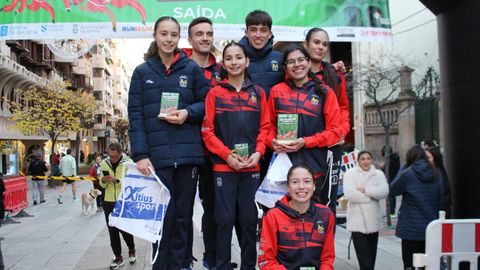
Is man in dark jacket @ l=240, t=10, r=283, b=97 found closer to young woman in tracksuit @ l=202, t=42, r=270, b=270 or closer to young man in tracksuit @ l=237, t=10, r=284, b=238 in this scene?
young man in tracksuit @ l=237, t=10, r=284, b=238

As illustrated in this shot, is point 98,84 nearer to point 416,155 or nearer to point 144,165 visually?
point 416,155

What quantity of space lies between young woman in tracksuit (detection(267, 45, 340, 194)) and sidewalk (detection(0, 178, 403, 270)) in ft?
10.1

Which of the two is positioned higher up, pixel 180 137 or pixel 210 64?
pixel 210 64

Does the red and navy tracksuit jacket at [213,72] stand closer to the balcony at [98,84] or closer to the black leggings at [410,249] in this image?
the black leggings at [410,249]

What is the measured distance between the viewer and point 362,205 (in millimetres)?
7180

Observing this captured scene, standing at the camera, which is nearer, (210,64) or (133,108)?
(133,108)

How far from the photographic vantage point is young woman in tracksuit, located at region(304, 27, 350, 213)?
15.5 feet

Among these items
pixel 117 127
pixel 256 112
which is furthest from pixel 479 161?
pixel 117 127

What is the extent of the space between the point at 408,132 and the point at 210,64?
14.6m

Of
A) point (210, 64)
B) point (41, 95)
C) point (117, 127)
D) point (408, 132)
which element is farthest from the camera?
point (117, 127)

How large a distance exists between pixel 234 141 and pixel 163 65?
0.93 m

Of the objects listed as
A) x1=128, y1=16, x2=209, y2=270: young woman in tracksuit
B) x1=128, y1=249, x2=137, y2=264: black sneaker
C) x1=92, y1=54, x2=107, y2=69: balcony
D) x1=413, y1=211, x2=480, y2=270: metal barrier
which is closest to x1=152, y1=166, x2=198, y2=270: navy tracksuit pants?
x1=128, y1=16, x2=209, y2=270: young woman in tracksuit

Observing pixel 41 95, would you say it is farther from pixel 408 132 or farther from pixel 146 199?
pixel 146 199

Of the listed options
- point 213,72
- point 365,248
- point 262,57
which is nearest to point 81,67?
point 365,248
